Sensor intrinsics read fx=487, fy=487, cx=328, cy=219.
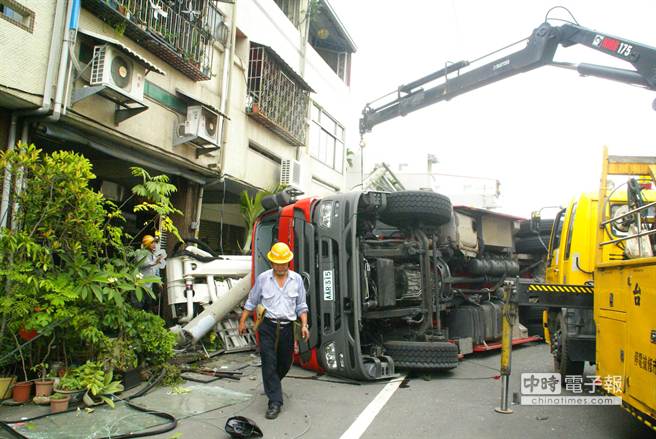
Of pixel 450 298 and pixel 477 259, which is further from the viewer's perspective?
pixel 477 259

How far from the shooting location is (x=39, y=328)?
468 cm

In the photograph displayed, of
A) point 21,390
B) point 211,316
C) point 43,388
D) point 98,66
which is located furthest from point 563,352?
point 98,66

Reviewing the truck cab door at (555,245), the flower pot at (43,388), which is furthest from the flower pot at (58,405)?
the truck cab door at (555,245)

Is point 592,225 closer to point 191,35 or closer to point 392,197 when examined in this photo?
point 392,197

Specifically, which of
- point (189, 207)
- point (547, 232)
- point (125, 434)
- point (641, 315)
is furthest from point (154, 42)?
point (547, 232)

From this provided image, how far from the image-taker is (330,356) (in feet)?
20.3

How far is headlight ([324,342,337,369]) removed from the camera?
616 cm

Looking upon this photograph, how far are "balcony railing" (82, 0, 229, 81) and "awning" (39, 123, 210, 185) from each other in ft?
5.50

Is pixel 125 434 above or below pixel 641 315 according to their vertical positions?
A: below

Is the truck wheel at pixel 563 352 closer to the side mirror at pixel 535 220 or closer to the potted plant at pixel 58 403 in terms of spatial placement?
the side mirror at pixel 535 220

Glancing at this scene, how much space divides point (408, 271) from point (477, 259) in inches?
97.8

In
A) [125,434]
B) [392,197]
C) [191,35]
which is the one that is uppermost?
[191,35]

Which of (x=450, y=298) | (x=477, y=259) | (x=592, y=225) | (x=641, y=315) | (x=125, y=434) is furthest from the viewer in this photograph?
(x=477, y=259)

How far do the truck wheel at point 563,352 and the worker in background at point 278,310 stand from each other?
118 inches
